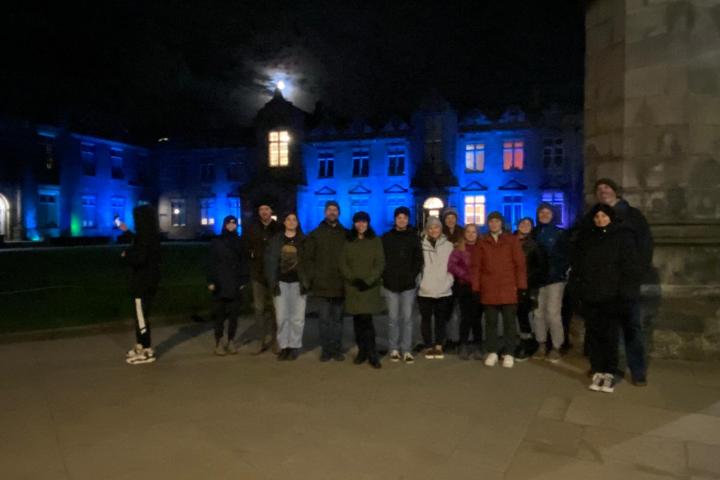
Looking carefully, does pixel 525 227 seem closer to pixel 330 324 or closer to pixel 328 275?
pixel 328 275

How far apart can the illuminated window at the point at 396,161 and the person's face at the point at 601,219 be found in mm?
35826

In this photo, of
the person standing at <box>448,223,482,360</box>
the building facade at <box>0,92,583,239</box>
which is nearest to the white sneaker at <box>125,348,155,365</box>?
the person standing at <box>448,223,482,360</box>

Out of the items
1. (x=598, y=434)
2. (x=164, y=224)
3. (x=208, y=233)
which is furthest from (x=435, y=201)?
(x=598, y=434)

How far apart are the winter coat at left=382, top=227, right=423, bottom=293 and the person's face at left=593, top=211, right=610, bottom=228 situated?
7.49ft

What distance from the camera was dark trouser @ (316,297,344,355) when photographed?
26.0 ft

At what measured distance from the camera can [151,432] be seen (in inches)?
203

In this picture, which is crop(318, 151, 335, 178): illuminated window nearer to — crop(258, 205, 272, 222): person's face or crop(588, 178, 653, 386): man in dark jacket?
crop(258, 205, 272, 222): person's face

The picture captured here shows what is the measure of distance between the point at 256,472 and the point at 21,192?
44.3 metres

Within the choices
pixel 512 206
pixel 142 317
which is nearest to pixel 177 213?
pixel 512 206

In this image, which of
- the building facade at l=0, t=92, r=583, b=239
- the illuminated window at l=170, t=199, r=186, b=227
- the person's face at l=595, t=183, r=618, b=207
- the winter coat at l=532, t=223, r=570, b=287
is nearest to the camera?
the person's face at l=595, t=183, r=618, b=207

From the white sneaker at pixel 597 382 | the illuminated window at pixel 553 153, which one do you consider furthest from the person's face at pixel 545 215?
the illuminated window at pixel 553 153

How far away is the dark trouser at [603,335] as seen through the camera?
6.34 m

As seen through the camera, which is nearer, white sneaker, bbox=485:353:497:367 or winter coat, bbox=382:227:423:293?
white sneaker, bbox=485:353:497:367

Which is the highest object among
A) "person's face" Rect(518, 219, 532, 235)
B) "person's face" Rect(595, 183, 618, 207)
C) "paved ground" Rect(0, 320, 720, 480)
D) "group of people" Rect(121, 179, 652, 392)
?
"person's face" Rect(595, 183, 618, 207)
